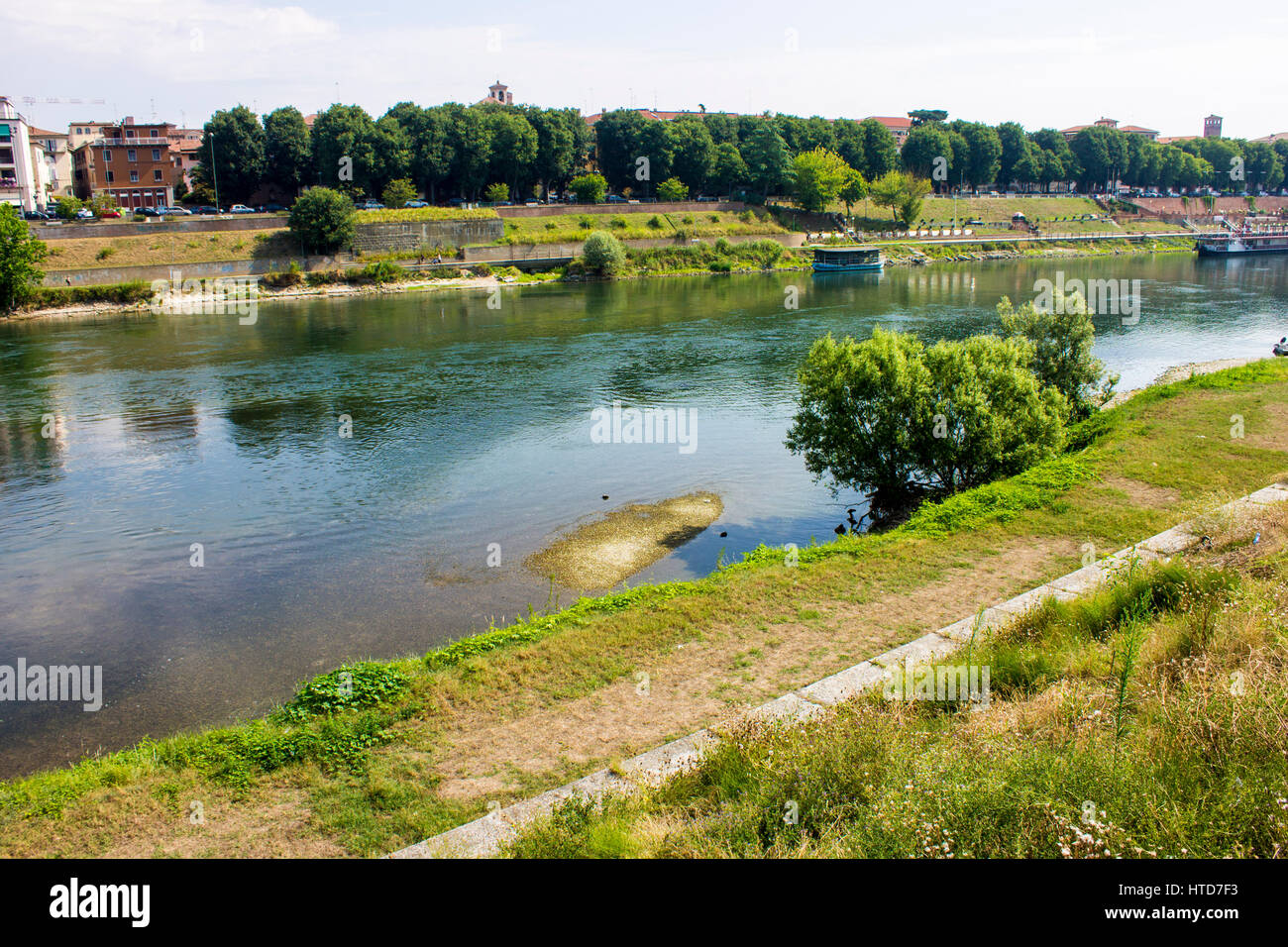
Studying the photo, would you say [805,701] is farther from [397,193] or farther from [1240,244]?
[1240,244]

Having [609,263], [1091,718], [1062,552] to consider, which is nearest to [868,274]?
[609,263]

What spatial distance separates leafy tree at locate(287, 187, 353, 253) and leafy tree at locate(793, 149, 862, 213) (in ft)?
180

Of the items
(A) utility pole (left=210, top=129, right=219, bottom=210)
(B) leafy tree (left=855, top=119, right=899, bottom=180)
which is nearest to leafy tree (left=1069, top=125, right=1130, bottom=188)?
(B) leafy tree (left=855, top=119, right=899, bottom=180)

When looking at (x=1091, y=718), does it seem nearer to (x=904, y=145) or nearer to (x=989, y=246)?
(x=989, y=246)

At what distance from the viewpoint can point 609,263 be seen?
287ft

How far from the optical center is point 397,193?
283 feet

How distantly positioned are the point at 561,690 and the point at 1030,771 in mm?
6347

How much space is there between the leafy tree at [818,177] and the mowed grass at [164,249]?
59.9m

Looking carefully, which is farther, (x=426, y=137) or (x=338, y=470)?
(x=426, y=137)

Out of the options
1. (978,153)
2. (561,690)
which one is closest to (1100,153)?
(978,153)

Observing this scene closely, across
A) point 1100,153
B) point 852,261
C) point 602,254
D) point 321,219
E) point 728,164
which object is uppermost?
point 1100,153

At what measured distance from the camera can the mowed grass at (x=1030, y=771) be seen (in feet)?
20.1

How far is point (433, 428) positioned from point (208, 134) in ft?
231

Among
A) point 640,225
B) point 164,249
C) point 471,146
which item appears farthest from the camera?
point 640,225
